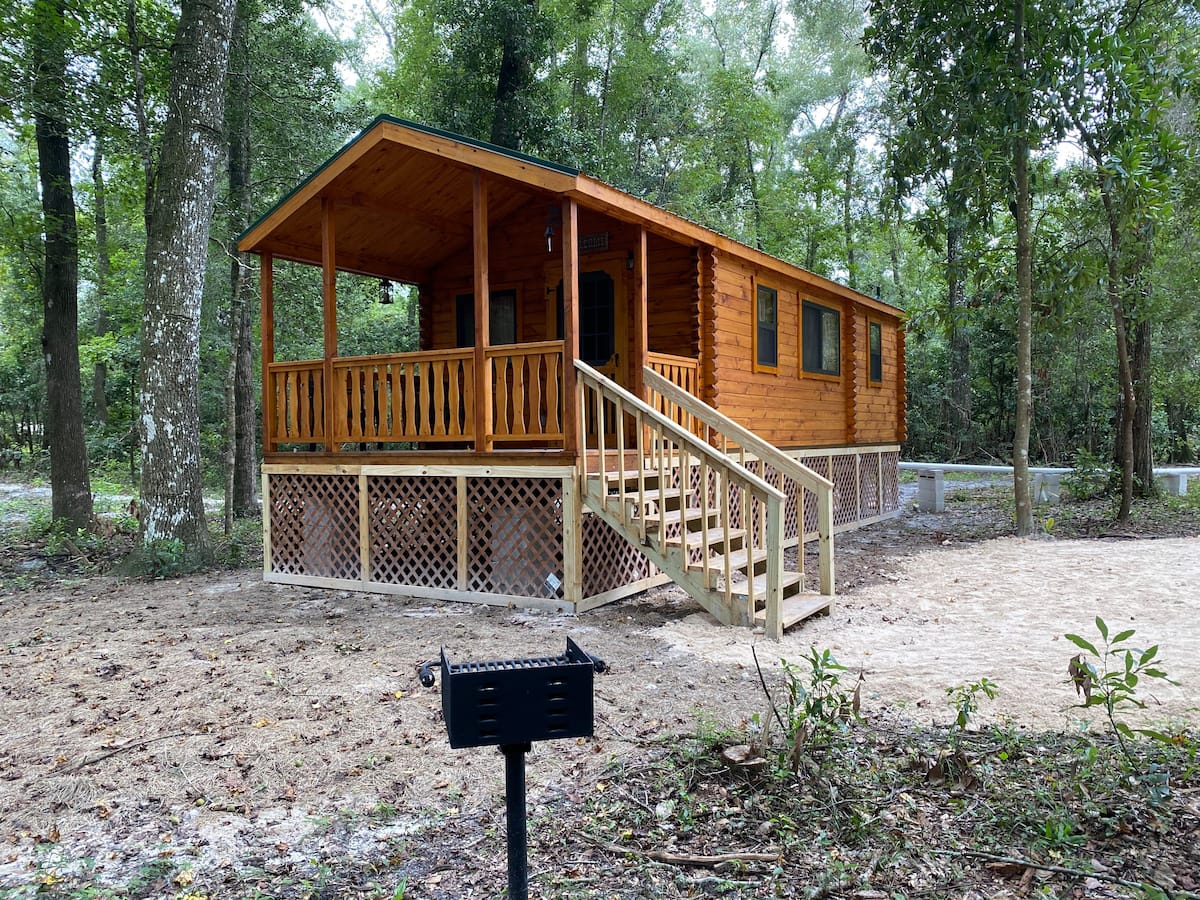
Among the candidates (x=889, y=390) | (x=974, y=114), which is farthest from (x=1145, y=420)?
(x=974, y=114)

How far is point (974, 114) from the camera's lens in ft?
32.2

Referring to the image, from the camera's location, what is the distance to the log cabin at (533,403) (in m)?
6.51

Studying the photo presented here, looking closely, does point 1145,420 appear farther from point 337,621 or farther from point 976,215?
point 337,621

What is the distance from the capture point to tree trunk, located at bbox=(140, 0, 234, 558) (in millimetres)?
8461

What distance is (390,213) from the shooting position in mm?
8555

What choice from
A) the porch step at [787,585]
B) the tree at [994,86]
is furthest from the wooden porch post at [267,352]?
the tree at [994,86]

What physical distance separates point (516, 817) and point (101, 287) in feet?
78.9

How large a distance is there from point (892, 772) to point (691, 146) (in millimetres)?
20778

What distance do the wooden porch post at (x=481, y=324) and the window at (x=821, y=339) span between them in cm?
566

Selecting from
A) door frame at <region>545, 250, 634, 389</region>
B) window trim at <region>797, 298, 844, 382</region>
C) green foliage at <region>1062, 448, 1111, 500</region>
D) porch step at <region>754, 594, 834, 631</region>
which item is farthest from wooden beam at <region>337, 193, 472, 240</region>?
green foliage at <region>1062, 448, 1111, 500</region>

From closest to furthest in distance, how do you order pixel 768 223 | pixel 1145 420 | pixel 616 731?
1. pixel 616 731
2. pixel 1145 420
3. pixel 768 223

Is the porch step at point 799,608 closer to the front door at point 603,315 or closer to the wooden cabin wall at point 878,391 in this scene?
the front door at point 603,315

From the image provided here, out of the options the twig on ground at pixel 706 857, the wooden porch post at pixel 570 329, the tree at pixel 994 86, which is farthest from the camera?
the tree at pixel 994 86

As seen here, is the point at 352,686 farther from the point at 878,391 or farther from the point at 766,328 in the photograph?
the point at 878,391
